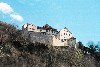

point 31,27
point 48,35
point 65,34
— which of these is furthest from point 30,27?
point 65,34

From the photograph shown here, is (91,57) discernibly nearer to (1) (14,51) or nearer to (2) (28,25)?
(2) (28,25)

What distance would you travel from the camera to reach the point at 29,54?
158 feet

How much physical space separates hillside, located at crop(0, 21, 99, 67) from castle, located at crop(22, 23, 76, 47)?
3.27m

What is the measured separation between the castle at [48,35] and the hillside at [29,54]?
129 inches

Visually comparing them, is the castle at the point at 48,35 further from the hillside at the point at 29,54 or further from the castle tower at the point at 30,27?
the hillside at the point at 29,54

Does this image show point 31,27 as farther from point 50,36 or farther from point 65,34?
point 65,34

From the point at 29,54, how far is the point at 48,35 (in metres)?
15.1

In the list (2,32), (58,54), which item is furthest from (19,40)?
(58,54)

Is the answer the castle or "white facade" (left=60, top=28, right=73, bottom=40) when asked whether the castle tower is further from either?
"white facade" (left=60, top=28, right=73, bottom=40)

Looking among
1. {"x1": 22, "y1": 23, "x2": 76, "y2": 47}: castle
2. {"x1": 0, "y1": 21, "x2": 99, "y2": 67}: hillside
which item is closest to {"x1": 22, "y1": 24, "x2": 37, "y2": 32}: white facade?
{"x1": 22, "y1": 23, "x2": 76, "y2": 47}: castle

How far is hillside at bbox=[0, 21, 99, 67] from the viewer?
4481 centimetres

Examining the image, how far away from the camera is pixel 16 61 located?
44281mm

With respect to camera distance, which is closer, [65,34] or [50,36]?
[50,36]

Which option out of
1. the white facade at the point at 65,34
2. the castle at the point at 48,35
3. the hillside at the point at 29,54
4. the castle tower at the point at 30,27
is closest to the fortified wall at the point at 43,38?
the castle at the point at 48,35
